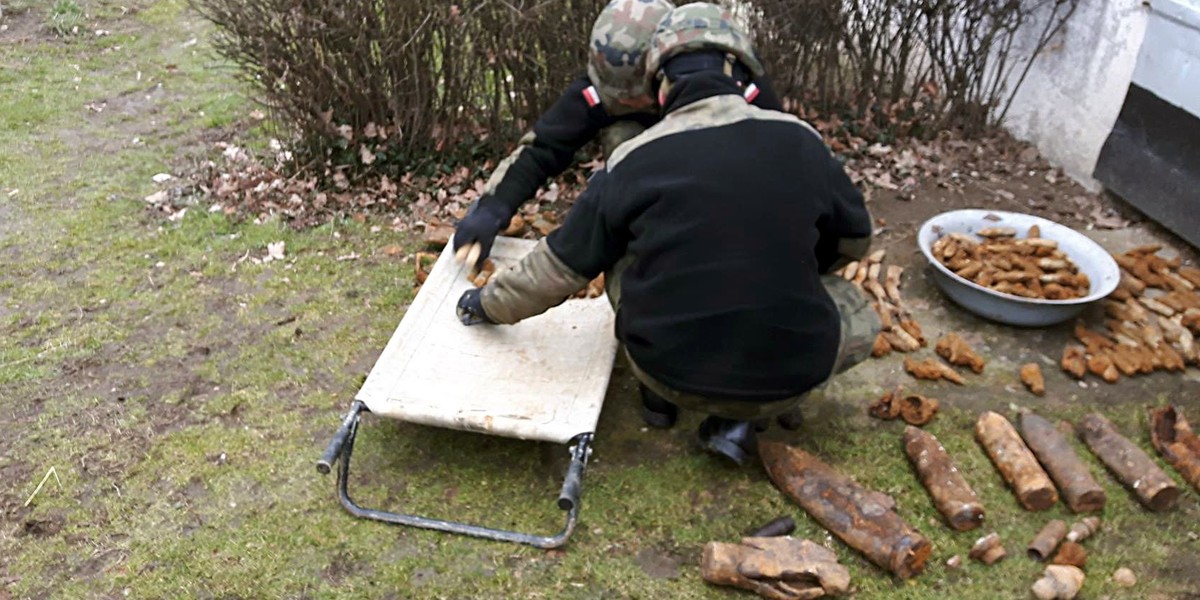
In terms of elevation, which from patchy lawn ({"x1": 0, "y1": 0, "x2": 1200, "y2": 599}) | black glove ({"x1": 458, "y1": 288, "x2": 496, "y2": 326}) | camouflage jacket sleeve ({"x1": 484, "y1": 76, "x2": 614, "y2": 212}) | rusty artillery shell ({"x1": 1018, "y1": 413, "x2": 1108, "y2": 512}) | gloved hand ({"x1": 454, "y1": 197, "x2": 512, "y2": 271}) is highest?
camouflage jacket sleeve ({"x1": 484, "y1": 76, "x2": 614, "y2": 212})

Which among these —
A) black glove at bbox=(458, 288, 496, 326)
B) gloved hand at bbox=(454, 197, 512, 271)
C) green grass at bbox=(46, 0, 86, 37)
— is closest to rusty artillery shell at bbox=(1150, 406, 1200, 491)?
black glove at bbox=(458, 288, 496, 326)

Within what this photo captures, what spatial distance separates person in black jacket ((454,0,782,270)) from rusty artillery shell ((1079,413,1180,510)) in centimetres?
155

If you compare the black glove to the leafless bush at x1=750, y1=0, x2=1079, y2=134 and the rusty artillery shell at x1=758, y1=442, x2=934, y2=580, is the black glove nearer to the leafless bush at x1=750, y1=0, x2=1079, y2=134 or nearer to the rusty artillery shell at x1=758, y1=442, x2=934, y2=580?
the rusty artillery shell at x1=758, y1=442, x2=934, y2=580

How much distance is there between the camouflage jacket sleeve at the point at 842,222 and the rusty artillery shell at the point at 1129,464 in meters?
1.11

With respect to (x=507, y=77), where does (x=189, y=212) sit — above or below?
below

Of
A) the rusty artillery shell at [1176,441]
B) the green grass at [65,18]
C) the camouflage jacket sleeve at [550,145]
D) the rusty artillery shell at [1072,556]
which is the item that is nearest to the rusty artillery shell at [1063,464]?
the rusty artillery shell at [1072,556]

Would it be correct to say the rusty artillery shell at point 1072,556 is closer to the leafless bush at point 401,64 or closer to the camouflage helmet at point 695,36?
the camouflage helmet at point 695,36

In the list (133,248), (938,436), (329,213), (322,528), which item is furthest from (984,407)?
(133,248)

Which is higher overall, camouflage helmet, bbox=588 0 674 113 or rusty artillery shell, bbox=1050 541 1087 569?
camouflage helmet, bbox=588 0 674 113

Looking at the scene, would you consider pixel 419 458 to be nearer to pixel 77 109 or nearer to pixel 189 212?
pixel 189 212

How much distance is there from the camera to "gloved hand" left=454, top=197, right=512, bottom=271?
360cm

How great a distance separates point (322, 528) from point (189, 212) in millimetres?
2480

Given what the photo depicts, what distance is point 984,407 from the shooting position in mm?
3344

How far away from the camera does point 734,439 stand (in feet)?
9.65
